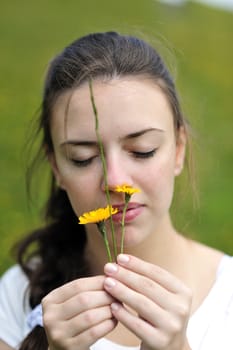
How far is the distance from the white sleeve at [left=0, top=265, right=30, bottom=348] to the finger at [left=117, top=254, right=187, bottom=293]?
0.89 m

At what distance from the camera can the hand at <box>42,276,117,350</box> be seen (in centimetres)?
163

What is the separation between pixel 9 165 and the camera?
5.50m

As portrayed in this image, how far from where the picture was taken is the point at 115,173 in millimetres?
1932

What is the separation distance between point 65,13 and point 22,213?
630cm

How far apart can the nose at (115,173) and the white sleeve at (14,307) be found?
29.2 inches

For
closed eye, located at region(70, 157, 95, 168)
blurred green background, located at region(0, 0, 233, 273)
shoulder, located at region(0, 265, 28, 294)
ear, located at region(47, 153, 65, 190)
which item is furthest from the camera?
blurred green background, located at region(0, 0, 233, 273)

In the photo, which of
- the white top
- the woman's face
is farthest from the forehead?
the white top

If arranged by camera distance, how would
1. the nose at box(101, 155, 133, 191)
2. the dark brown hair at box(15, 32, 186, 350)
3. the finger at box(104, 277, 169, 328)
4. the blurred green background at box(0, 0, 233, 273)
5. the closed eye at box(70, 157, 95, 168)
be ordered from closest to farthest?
1. the finger at box(104, 277, 169, 328)
2. the nose at box(101, 155, 133, 191)
3. the closed eye at box(70, 157, 95, 168)
4. the dark brown hair at box(15, 32, 186, 350)
5. the blurred green background at box(0, 0, 233, 273)

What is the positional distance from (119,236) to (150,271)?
1.44 ft

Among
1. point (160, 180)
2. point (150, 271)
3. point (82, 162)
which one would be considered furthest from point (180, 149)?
point (150, 271)

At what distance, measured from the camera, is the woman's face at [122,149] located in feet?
6.49

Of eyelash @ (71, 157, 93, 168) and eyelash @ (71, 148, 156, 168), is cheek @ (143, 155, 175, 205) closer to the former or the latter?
eyelash @ (71, 148, 156, 168)

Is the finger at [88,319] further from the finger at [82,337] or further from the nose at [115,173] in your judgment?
the nose at [115,173]

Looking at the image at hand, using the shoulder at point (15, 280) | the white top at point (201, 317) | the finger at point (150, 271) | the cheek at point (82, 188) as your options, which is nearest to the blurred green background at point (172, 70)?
the white top at point (201, 317)
